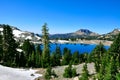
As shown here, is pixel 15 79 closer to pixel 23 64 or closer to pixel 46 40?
pixel 23 64

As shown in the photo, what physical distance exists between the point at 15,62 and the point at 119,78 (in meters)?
46.1

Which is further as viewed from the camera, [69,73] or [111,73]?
[69,73]

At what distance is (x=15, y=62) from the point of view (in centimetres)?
7788

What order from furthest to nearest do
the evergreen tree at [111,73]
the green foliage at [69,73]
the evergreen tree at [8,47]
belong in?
the evergreen tree at [8,47] < the green foliage at [69,73] < the evergreen tree at [111,73]

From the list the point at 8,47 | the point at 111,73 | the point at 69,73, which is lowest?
the point at 69,73

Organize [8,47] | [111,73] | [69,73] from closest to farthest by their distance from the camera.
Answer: [111,73] → [69,73] → [8,47]

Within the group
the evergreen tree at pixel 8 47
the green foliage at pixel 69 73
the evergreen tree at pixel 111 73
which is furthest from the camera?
the evergreen tree at pixel 8 47

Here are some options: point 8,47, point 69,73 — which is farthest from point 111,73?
point 8,47

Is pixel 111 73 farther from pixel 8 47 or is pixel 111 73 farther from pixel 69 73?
pixel 8 47

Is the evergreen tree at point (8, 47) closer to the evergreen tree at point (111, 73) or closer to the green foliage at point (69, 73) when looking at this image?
the green foliage at point (69, 73)

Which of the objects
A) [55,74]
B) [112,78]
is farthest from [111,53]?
[112,78]

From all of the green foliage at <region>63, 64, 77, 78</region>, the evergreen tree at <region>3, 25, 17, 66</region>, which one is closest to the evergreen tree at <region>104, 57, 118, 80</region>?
the green foliage at <region>63, 64, 77, 78</region>

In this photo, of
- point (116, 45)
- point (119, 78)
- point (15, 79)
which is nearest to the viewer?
point (119, 78)

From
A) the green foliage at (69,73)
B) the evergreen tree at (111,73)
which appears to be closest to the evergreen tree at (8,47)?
the green foliage at (69,73)
